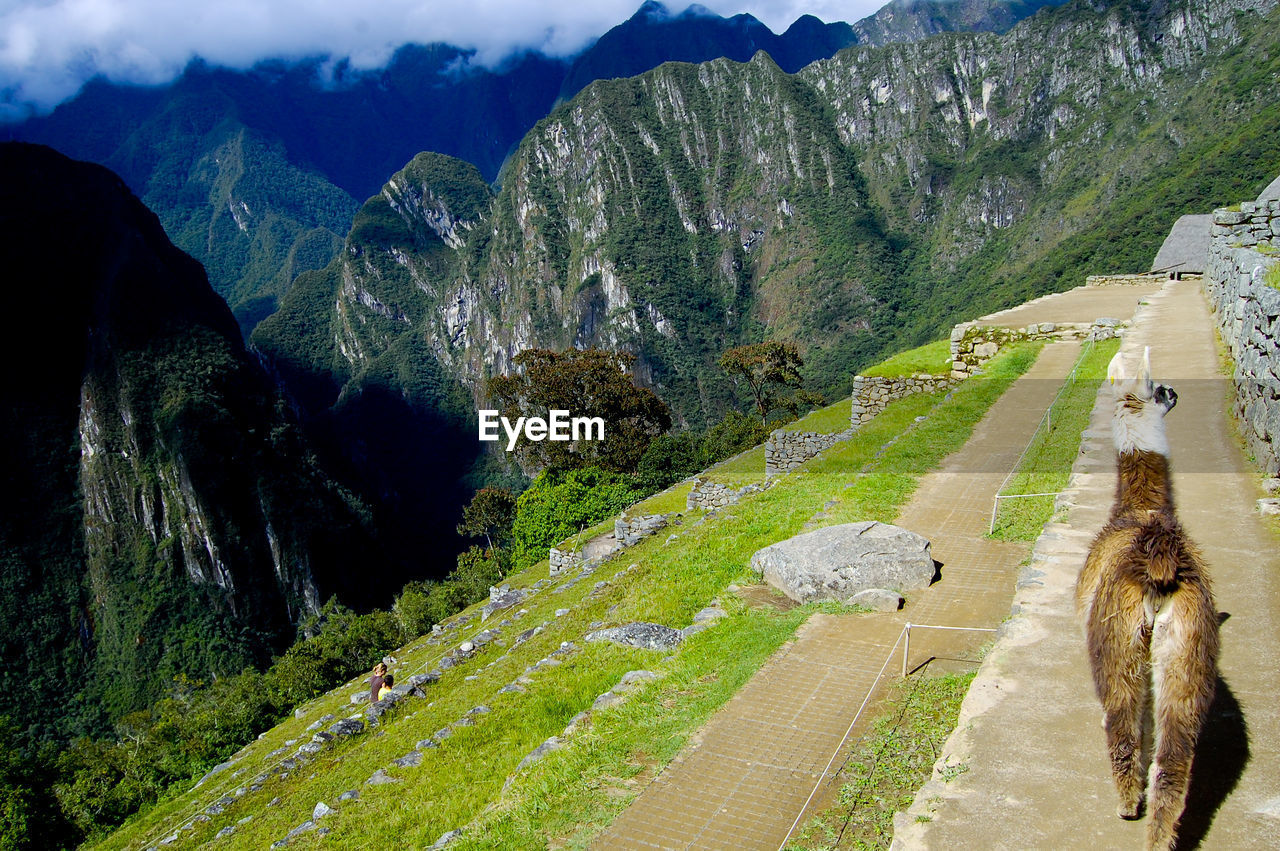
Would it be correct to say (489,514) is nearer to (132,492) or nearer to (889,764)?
(889,764)

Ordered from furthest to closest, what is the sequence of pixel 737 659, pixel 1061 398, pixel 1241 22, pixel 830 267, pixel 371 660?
pixel 830 267 → pixel 1241 22 → pixel 371 660 → pixel 1061 398 → pixel 737 659

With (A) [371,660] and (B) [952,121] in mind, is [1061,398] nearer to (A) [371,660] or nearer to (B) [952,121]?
(A) [371,660]

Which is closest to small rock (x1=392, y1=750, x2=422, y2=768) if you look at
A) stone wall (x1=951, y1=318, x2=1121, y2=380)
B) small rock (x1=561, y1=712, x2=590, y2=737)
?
small rock (x1=561, y1=712, x2=590, y2=737)

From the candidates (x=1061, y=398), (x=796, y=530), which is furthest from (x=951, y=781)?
(x=1061, y=398)

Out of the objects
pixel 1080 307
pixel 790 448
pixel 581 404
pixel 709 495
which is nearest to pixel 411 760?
pixel 709 495

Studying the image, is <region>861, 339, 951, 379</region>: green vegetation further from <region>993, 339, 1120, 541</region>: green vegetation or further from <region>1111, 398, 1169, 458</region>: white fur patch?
<region>1111, 398, 1169, 458</region>: white fur patch

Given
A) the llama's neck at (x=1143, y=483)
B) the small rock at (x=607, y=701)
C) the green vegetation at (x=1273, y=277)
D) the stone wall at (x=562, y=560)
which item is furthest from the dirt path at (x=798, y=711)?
the stone wall at (x=562, y=560)
